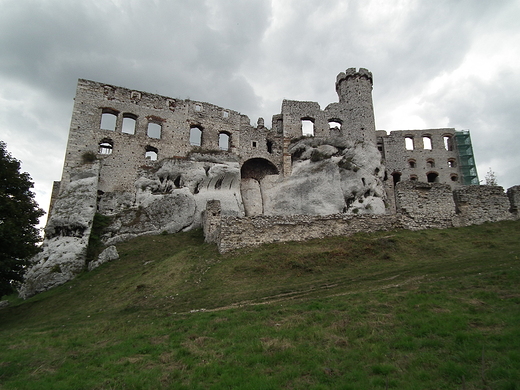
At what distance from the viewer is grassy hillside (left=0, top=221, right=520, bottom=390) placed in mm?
6617

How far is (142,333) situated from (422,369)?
24.4 feet

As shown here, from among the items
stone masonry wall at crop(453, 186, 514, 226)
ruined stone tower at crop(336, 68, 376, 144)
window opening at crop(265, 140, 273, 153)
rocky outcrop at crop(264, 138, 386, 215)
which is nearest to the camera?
stone masonry wall at crop(453, 186, 514, 226)

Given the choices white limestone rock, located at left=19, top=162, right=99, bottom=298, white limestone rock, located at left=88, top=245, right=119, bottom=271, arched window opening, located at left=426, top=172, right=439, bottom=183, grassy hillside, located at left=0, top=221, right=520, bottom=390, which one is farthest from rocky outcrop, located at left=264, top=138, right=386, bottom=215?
white limestone rock, located at left=19, top=162, right=99, bottom=298

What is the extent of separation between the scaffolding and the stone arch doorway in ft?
81.2

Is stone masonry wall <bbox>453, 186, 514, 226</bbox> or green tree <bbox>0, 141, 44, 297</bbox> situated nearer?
green tree <bbox>0, 141, 44, 297</bbox>

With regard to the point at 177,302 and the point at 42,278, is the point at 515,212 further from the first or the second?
the point at 42,278

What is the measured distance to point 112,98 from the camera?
33.3 m

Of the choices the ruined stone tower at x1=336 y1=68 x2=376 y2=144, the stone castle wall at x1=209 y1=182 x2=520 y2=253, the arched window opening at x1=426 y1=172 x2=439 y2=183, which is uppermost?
the ruined stone tower at x1=336 y1=68 x2=376 y2=144

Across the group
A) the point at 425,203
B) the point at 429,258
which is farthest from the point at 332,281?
the point at 425,203

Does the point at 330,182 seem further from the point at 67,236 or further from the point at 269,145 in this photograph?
the point at 67,236

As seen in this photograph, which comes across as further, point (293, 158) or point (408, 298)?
point (293, 158)

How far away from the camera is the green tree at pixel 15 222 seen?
16.4 m

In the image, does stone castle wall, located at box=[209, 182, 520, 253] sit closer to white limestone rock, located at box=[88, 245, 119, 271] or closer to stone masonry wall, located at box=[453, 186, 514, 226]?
stone masonry wall, located at box=[453, 186, 514, 226]

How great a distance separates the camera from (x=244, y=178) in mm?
36250
